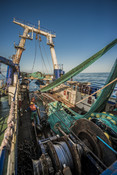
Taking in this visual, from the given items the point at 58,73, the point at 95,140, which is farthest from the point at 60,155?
the point at 58,73

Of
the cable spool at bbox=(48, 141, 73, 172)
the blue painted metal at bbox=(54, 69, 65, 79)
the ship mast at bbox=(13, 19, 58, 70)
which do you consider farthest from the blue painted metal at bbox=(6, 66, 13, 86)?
the cable spool at bbox=(48, 141, 73, 172)

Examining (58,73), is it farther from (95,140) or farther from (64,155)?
(64,155)

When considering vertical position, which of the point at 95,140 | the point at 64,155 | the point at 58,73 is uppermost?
the point at 58,73

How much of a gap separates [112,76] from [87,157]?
171 inches

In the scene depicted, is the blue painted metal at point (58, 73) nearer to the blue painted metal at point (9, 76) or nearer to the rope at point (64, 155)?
the blue painted metal at point (9, 76)

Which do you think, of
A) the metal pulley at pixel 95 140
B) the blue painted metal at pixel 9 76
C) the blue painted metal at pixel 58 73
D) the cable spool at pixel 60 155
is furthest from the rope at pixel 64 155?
the blue painted metal at pixel 58 73

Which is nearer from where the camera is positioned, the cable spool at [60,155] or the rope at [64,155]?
the cable spool at [60,155]

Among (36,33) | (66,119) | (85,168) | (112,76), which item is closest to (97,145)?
(85,168)

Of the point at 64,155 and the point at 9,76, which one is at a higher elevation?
the point at 9,76

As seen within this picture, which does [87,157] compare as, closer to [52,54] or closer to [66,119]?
[66,119]

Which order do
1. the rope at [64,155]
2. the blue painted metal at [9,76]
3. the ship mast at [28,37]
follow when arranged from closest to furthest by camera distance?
the rope at [64,155] < the blue painted metal at [9,76] < the ship mast at [28,37]

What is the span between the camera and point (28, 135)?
16.9 feet

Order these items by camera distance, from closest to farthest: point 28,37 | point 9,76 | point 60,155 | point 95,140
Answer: point 60,155 → point 95,140 → point 9,76 → point 28,37

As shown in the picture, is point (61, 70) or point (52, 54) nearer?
point (61, 70)
